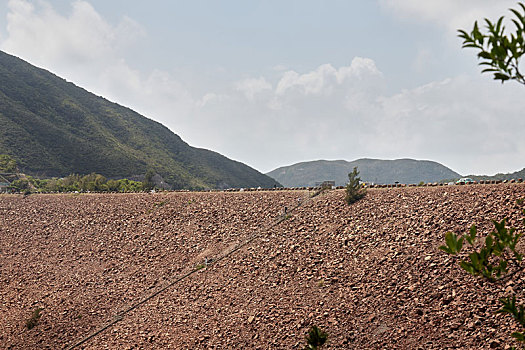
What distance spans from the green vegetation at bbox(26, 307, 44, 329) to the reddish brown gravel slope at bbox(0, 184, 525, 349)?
0.47 meters

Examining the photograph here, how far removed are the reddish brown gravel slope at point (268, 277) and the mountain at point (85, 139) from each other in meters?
54.4

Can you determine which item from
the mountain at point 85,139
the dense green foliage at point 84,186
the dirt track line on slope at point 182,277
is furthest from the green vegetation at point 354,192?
the mountain at point 85,139

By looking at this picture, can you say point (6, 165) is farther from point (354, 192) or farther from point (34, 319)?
point (354, 192)

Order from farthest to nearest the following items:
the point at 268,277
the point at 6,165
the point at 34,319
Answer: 1. the point at 6,165
2. the point at 34,319
3. the point at 268,277

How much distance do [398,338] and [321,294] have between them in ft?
14.3

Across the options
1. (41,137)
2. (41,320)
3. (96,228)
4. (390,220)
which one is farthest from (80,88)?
(390,220)

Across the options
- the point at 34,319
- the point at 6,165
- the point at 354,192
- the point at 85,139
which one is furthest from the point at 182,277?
the point at 85,139

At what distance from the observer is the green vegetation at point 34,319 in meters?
22.5

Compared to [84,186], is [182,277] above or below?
below

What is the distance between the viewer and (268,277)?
814 inches

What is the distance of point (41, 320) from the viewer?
23.0 meters

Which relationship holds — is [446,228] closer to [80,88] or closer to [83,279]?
[83,279]

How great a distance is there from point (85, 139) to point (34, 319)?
84139 millimetres

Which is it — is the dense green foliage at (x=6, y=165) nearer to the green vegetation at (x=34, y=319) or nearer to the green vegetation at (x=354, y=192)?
the green vegetation at (x=34, y=319)
